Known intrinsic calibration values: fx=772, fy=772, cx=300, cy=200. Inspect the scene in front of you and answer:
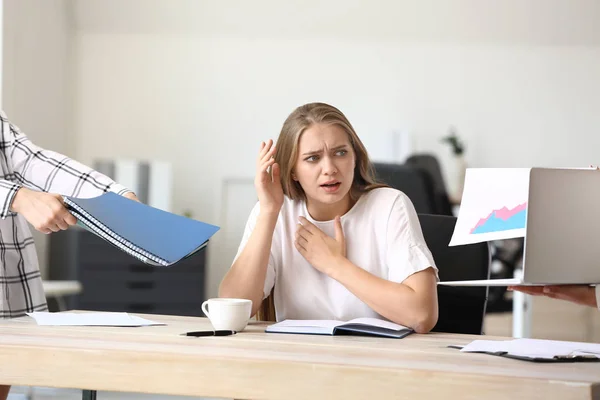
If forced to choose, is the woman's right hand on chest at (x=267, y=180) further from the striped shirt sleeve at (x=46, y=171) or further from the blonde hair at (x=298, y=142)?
the striped shirt sleeve at (x=46, y=171)

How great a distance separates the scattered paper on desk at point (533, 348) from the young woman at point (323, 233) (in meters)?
0.29

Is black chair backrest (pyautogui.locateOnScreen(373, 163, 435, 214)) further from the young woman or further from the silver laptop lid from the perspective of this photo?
the silver laptop lid

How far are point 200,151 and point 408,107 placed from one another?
1.57 m

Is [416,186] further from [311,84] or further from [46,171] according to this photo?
[311,84]

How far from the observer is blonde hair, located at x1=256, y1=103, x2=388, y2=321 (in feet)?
5.77

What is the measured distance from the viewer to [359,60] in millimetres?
5672

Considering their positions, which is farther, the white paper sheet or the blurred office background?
the blurred office background

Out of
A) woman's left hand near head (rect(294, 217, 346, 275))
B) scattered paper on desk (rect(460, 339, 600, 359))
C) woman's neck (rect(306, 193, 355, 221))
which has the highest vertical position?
woman's neck (rect(306, 193, 355, 221))

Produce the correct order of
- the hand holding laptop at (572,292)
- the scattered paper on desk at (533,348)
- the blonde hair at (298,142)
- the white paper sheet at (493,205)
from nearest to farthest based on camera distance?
the scattered paper on desk at (533,348)
the white paper sheet at (493,205)
the hand holding laptop at (572,292)
the blonde hair at (298,142)

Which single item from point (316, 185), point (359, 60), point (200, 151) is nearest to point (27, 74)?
point (200, 151)

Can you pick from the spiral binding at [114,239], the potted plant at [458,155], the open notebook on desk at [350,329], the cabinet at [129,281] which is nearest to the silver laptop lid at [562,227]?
the open notebook on desk at [350,329]

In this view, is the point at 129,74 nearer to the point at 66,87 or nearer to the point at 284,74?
the point at 66,87

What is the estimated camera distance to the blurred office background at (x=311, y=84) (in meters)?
5.62

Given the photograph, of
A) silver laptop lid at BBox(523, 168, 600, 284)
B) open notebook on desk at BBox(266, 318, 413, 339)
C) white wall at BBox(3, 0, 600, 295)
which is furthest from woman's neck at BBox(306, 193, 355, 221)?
white wall at BBox(3, 0, 600, 295)
